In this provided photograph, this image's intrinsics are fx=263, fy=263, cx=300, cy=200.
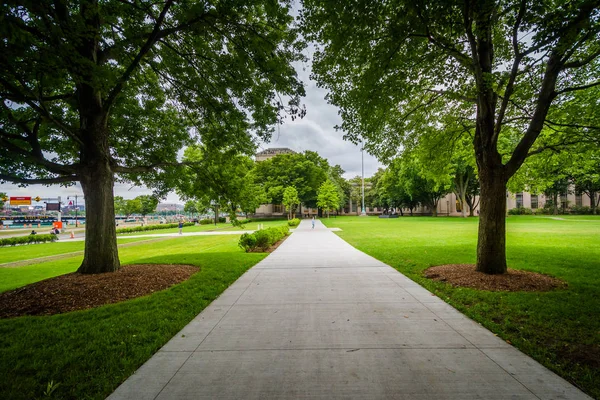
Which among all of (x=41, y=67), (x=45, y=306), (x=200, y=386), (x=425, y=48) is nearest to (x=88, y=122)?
(x=41, y=67)

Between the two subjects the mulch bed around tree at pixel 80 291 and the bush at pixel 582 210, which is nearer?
the mulch bed around tree at pixel 80 291

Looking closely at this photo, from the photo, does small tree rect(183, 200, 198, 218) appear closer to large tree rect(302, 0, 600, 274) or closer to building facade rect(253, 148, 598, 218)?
building facade rect(253, 148, 598, 218)

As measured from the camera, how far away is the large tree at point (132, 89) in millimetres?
5000

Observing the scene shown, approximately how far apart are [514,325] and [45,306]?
322 inches

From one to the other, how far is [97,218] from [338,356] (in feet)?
22.7

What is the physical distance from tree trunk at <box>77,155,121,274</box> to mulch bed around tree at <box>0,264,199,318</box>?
1.06ft

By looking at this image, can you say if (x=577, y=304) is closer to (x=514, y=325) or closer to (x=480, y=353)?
(x=514, y=325)

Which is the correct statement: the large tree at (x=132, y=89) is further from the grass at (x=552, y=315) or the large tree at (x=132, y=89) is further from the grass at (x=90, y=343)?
the grass at (x=552, y=315)

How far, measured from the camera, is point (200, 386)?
2.65 metres

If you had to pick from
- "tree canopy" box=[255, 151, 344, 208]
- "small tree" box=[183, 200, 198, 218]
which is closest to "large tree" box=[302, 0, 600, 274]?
"tree canopy" box=[255, 151, 344, 208]

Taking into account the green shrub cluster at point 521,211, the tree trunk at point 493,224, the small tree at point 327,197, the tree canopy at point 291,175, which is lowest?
the green shrub cluster at point 521,211

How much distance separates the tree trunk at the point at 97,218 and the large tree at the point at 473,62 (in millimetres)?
6358

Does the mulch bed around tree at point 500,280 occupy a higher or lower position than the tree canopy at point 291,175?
lower

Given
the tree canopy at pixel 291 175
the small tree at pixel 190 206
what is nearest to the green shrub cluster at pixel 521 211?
the tree canopy at pixel 291 175
